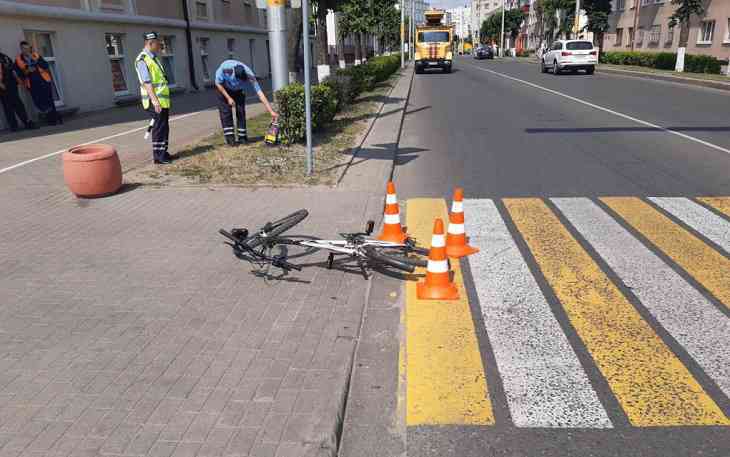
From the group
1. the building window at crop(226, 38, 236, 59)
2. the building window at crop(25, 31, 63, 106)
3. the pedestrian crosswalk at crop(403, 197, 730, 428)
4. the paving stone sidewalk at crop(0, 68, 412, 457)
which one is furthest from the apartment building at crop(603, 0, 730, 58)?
the paving stone sidewalk at crop(0, 68, 412, 457)

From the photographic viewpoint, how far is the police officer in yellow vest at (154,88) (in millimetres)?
8537

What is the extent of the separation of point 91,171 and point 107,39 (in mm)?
13197

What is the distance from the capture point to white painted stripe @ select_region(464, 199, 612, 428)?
3064 mm

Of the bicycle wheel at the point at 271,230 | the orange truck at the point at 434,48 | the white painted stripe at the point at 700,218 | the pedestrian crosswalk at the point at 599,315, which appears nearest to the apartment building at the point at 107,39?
the bicycle wheel at the point at 271,230

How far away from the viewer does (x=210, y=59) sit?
84.5ft

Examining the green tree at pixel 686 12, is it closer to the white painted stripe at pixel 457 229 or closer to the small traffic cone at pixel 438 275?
the white painted stripe at pixel 457 229

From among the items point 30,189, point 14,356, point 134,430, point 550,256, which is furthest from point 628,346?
point 30,189

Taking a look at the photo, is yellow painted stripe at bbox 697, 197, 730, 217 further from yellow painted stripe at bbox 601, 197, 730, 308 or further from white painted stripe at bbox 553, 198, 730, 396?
white painted stripe at bbox 553, 198, 730, 396

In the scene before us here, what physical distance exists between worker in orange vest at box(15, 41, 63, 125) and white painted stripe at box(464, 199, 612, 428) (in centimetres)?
1290

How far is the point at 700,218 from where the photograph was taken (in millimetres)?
6406

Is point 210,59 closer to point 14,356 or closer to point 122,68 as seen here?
point 122,68

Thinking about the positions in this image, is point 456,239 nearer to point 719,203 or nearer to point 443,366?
point 443,366

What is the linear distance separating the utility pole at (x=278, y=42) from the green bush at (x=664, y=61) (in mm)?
26478

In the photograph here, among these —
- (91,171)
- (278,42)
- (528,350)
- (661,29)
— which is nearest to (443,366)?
(528,350)
